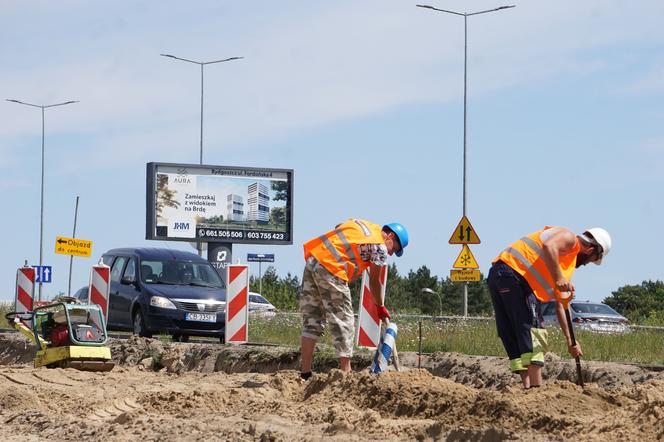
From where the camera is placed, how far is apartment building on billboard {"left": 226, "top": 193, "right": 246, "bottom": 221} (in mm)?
39938

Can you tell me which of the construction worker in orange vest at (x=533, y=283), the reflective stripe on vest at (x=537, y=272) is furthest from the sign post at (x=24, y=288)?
the reflective stripe on vest at (x=537, y=272)

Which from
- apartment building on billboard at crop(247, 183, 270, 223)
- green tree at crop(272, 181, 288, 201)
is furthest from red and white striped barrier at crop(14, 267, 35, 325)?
green tree at crop(272, 181, 288, 201)

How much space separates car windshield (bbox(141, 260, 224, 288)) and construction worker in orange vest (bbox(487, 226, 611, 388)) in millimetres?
13097

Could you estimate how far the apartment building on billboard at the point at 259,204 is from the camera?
39906 millimetres

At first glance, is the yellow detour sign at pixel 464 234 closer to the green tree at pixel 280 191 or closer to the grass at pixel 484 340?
the grass at pixel 484 340

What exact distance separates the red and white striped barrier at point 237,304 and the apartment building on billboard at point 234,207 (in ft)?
63.8

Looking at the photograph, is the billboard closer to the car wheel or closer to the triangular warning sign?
the triangular warning sign

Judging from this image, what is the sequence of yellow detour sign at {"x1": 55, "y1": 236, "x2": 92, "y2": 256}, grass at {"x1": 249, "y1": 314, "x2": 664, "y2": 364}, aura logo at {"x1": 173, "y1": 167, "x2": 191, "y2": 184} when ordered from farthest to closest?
aura logo at {"x1": 173, "y1": 167, "x2": 191, "y2": 184}
yellow detour sign at {"x1": 55, "y1": 236, "x2": 92, "y2": 256}
grass at {"x1": 249, "y1": 314, "x2": 664, "y2": 364}

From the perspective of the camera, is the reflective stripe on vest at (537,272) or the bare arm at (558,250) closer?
the bare arm at (558,250)

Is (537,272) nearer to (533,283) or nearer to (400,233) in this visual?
(533,283)

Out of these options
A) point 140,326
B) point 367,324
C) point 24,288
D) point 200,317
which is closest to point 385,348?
point 367,324

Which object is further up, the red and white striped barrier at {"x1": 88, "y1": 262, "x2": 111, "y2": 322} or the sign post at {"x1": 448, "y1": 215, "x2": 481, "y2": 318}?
the sign post at {"x1": 448, "y1": 215, "x2": 481, "y2": 318}

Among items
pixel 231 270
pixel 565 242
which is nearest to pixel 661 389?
pixel 565 242

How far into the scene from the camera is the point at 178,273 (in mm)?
23906
